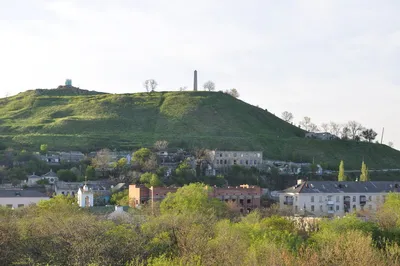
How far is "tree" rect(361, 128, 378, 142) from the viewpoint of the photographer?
492ft

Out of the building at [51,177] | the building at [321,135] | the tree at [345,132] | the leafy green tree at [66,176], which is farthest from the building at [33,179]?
the tree at [345,132]

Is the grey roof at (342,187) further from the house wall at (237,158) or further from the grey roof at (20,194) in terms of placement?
the house wall at (237,158)

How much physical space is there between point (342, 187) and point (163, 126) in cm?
6593

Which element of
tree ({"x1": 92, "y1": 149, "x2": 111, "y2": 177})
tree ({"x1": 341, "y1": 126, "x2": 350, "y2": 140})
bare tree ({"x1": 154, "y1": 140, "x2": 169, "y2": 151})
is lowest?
tree ({"x1": 92, "y1": 149, "x2": 111, "y2": 177})

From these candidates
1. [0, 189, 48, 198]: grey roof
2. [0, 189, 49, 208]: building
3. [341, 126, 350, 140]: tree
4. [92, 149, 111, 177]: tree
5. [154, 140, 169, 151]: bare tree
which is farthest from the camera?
[341, 126, 350, 140]: tree

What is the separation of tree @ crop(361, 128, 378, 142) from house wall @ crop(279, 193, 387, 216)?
71.8 metres

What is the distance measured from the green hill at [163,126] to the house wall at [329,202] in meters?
39.7

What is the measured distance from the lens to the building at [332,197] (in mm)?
75938

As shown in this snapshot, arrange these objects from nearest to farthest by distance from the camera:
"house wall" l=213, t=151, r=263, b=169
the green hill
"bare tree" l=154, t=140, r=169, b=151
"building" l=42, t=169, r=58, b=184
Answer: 1. "building" l=42, t=169, r=58, b=184
2. "house wall" l=213, t=151, r=263, b=169
3. "bare tree" l=154, t=140, r=169, b=151
4. the green hill

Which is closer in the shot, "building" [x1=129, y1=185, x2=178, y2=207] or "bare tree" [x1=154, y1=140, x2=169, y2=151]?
"building" [x1=129, y1=185, x2=178, y2=207]

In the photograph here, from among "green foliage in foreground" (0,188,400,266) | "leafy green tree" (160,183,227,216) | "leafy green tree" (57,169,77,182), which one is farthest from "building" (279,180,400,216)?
"leafy green tree" (57,169,77,182)

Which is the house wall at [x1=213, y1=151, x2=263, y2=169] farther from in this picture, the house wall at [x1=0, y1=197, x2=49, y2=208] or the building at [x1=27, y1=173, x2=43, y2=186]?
the house wall at [x1=0, y1=197, x2=49, y2=208]

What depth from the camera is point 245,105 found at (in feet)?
541

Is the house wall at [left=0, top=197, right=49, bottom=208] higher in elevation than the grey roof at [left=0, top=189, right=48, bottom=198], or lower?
lower
